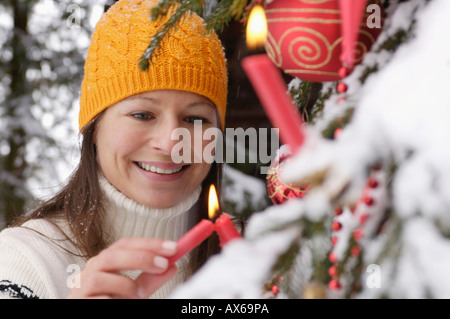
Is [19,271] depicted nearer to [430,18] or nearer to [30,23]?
[430,18]

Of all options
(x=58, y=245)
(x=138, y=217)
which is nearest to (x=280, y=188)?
(x=138, y=217)

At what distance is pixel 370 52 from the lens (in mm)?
632

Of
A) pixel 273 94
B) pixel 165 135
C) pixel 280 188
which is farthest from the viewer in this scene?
pixel 165 135

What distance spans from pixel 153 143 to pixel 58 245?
0.44m

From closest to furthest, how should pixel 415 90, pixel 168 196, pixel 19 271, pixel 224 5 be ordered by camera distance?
pixel 415 90 → pixel 224 5 → pixel 19 271 → pixel 168 196

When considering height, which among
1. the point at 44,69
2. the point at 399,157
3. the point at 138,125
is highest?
the point at 44,69

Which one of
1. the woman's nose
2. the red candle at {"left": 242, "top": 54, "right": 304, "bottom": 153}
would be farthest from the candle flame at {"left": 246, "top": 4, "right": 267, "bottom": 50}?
the woman's nose

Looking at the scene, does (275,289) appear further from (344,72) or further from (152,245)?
(344,72)

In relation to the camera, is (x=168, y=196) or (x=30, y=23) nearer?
(x=168, y=196)

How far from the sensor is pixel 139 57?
1451 mm

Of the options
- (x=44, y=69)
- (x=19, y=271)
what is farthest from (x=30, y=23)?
(x=19, y=271)

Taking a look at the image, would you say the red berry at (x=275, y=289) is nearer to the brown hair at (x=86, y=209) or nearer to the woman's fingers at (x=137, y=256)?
the woman's fingers at (x=137, y=256)

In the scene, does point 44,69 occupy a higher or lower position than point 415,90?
higher
